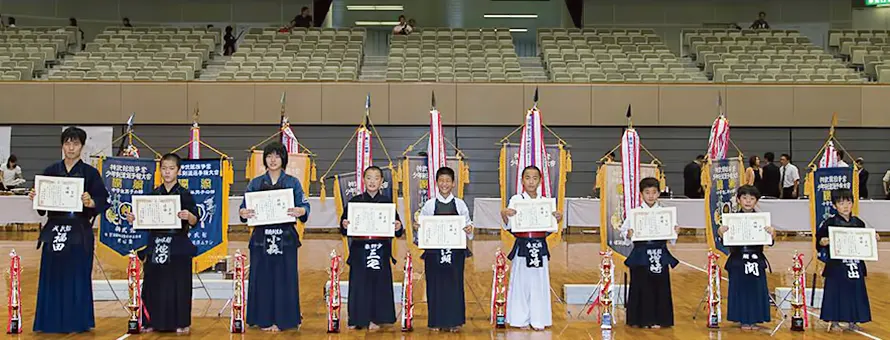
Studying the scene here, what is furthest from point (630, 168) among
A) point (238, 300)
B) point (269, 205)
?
point (238, 300)

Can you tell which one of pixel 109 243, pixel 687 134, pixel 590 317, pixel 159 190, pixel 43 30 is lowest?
pixel 590 317

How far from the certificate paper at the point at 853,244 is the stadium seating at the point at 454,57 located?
1245 centimetres

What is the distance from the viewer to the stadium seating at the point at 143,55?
1911 centimetres

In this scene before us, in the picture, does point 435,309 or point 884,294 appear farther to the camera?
point 884,294

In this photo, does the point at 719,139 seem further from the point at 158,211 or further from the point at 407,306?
the point at 158,211

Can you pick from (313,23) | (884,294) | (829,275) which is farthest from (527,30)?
(829,275)

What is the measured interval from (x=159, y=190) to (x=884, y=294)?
7838 mm

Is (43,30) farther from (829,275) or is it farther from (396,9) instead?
(829,275)

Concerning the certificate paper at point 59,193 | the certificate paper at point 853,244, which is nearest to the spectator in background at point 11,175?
the certificate paper at point 59,193

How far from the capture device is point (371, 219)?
696cm

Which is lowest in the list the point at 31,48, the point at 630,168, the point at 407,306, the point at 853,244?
the point at 407,306

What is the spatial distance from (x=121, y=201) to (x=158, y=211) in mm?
3170

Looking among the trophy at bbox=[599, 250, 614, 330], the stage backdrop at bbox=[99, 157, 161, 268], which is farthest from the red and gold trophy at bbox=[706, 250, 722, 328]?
the stage backdrop at bbox=[99, 157, 161, 268]

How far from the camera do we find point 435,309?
706 cm
